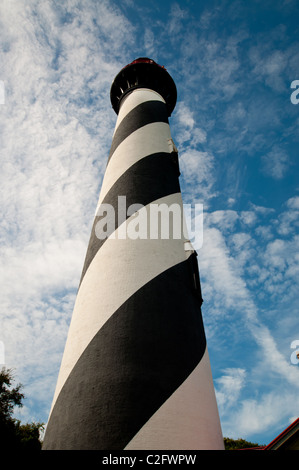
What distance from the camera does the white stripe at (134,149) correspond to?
16.2 feet

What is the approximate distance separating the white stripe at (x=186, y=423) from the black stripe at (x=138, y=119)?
429 cm

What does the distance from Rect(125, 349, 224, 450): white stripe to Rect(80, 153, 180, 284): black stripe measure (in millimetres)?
1998

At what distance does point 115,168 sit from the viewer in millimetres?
5062

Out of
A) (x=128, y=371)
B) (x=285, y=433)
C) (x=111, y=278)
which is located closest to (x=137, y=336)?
(x=128, y=371)

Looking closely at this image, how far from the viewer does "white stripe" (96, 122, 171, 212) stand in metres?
4.94

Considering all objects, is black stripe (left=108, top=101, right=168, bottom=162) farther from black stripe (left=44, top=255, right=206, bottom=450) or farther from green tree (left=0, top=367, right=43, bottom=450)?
green tree (left=0, top=367, right=43, bottom=450)

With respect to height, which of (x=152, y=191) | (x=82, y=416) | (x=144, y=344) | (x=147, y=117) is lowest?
(x=82, y=416)

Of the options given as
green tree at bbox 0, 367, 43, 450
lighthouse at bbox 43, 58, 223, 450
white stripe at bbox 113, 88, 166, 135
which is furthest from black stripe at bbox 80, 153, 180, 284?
green tree at bbox 0, 367, 43, 450

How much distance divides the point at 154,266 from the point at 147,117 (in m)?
3.73

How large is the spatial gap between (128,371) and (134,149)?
3.71 m

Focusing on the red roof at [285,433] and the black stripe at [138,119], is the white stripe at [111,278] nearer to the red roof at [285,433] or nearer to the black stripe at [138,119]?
the black stripe at [138,119]
